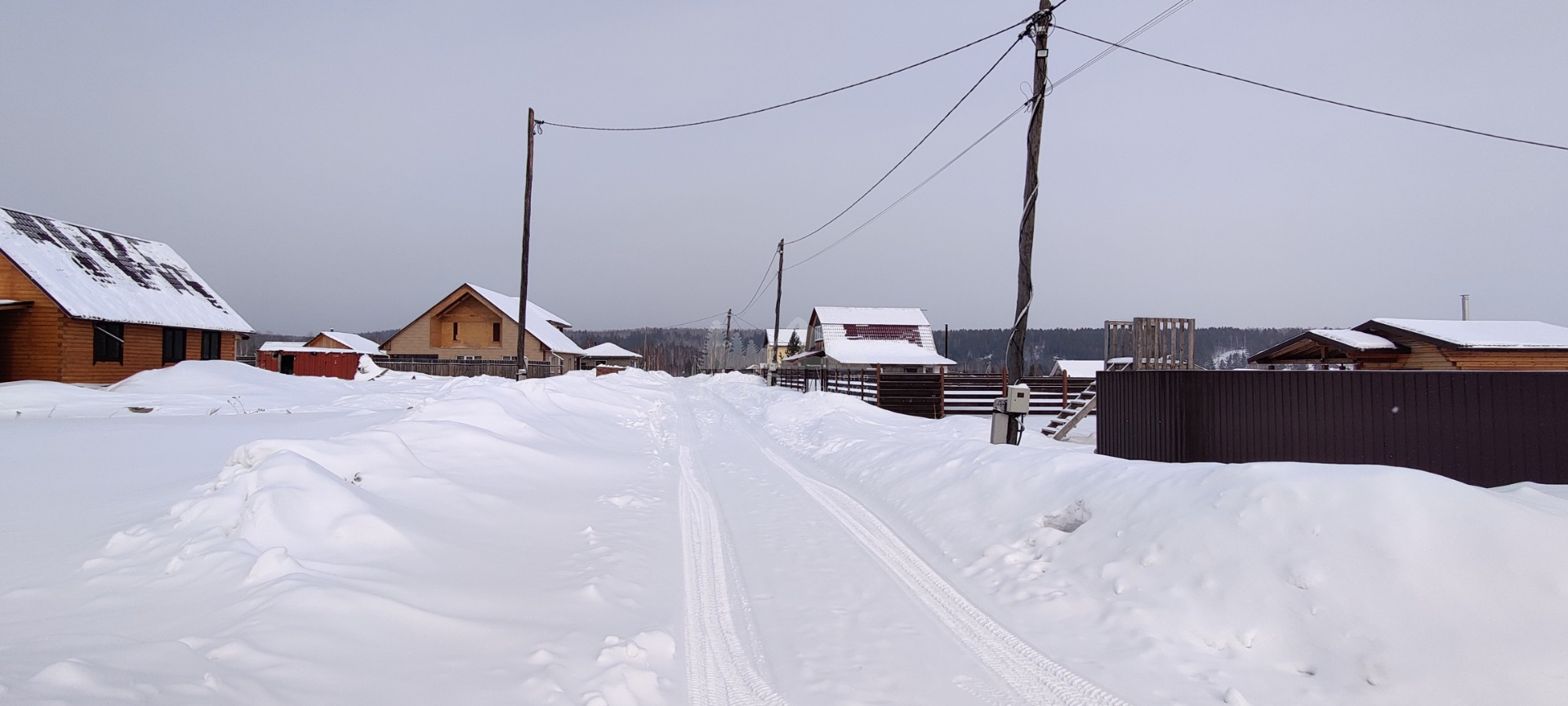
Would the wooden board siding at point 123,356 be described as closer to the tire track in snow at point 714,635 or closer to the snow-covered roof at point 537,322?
the snow-covered roof at point 537,322

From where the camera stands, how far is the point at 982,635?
4672 mm

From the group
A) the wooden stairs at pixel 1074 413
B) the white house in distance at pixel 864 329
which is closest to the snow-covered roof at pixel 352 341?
the white house in distance at pixel 864 329

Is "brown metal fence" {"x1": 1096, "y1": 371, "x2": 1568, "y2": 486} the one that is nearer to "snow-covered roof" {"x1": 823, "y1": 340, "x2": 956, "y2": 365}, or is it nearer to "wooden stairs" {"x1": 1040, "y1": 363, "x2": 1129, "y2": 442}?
"wooden stairs" {"x1": 1040, "y1": 363, "x2": 1129, "y2": 442}

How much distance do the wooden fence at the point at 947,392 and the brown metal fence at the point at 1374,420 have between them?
13268 millimetres

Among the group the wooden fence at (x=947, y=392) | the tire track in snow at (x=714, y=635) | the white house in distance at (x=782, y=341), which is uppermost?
the white house in distance at (x=782, y=341)

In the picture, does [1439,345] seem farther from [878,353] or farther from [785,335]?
[785,335]

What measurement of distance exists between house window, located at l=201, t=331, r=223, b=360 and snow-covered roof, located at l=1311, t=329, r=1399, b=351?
43.2 meters

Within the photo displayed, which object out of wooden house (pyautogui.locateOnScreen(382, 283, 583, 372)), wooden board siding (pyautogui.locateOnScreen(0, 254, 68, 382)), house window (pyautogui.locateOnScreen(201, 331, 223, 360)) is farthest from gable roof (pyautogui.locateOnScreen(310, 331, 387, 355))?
wooden board siding (pyautogui.locateOnScreen(0, 254, 68, 382))

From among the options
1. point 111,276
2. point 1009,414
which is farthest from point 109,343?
point 1009,414

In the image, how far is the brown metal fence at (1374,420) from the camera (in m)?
7.66

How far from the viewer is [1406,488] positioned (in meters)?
5.01

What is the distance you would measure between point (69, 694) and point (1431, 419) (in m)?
11.3

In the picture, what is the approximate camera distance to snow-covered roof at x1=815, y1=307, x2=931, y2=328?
63094 millimetres

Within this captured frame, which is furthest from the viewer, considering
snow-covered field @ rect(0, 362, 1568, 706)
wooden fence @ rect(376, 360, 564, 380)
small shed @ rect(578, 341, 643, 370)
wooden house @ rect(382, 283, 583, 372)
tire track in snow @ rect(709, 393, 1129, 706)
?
small shed @ rect(578, 341, 643, 370)
